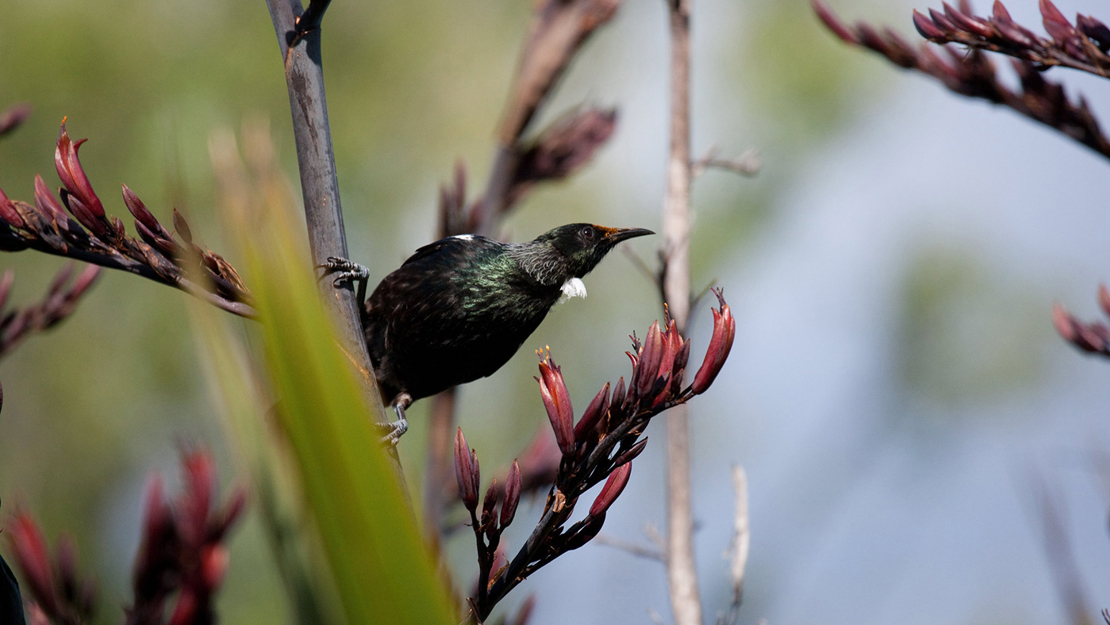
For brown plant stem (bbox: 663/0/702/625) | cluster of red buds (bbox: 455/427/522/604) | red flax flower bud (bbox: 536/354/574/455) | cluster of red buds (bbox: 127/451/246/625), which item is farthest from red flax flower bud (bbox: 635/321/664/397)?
brown plant stem (bbox: 663/0/702/625)

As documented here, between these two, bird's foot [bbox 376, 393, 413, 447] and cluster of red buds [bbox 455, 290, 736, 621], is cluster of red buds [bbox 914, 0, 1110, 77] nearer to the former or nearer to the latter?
cluster of red buds [bbox 455, 290, 736, 621]

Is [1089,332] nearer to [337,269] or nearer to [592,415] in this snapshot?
[592,415]

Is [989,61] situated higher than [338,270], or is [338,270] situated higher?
[338,270]

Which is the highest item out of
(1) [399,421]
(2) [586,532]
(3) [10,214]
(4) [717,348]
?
(3) [10,214]

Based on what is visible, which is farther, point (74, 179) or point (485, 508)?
point (74, 179)

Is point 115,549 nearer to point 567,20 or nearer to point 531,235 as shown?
point 531,235

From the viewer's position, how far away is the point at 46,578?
1.24 meters

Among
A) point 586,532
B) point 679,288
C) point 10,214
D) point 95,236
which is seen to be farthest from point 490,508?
point 679,288

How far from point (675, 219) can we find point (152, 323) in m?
7.22

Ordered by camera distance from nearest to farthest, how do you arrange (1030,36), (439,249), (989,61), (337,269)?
1. (337,269)
2. (1030,36)
3. (989,61)
4. (439,249)

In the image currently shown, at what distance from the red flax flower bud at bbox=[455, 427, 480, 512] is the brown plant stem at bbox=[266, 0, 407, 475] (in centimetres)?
14

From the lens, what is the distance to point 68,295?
187cm

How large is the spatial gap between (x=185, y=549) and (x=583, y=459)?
0.53m

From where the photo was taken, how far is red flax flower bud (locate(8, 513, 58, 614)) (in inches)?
48.1
